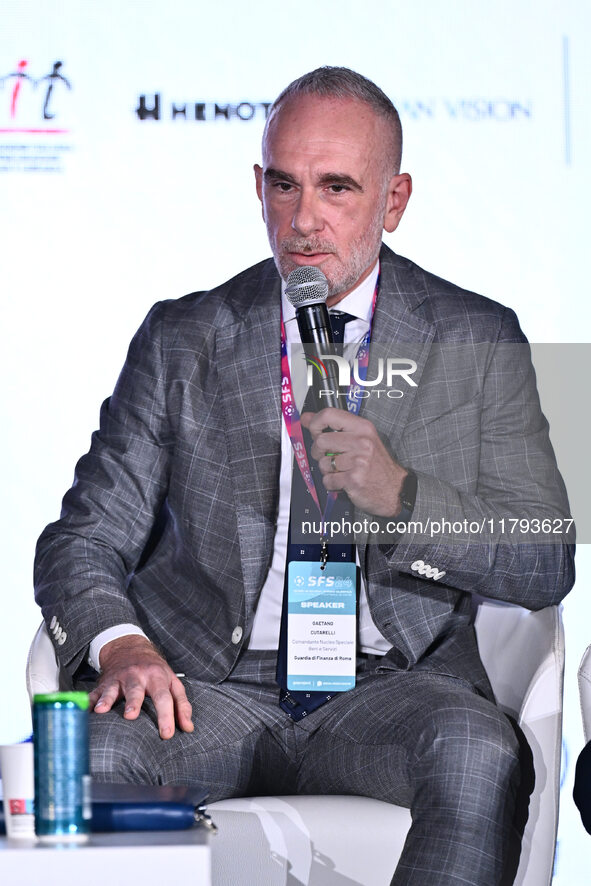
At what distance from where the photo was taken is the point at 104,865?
133 centimetres

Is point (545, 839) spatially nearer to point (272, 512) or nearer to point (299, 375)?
point (272, 512)

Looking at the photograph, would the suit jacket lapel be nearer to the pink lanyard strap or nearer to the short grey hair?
the pink lanyard strap

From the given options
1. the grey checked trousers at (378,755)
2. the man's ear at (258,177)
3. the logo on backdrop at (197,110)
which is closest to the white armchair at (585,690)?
the grey checked trousers at (378,755)

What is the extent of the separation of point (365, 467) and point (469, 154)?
1224 millimetres

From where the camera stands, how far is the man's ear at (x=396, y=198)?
8.50ft

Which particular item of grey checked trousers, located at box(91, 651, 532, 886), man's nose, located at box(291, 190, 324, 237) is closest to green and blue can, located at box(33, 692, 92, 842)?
grey checked trousers, located at box(91, 651, 532, 886)

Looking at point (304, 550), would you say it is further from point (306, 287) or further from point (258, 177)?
point (258, 177)

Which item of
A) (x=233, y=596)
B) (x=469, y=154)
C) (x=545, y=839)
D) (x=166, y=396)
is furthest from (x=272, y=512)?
(x=469, y=154)

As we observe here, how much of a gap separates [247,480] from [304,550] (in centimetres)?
20

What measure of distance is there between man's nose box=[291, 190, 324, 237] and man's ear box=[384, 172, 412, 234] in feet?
0.75

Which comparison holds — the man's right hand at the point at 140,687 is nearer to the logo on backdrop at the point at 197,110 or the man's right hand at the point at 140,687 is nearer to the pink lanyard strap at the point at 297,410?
the pink lanyard strap at the point at 297,410

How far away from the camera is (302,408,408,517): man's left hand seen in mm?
2016

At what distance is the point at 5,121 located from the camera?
9.83 ft

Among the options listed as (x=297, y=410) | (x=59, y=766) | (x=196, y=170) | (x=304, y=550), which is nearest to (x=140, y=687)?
(x=304, y=550)
